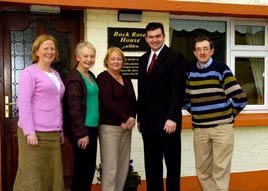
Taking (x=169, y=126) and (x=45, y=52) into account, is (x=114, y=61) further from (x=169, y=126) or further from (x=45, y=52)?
(x=169, y=126)

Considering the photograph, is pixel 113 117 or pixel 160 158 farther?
pixel 160 158

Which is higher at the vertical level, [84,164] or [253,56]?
[253,56]

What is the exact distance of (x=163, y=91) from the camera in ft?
13.5

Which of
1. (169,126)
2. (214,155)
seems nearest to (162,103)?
(169,126)

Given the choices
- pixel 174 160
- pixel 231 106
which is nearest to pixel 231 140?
pixel 231 106

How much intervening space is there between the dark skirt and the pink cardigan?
10cm

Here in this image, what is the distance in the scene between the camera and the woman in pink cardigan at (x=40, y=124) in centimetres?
362

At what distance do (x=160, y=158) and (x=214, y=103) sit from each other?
0.79 m

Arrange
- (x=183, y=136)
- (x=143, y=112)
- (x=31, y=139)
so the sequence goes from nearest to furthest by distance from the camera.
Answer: (x=31, y=139) < (x=143, y=112) < (x=183, y=136)

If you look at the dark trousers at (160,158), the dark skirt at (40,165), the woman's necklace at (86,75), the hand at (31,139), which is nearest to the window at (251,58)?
the dark trousers at (160,158)

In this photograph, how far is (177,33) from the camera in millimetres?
5961

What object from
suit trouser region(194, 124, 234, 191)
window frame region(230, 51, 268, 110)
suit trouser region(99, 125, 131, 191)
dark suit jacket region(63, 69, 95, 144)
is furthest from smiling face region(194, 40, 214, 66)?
window frame region(230, 51, 268, 110)

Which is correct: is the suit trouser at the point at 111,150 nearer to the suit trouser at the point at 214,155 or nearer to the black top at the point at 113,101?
the black top at the point at 113,101

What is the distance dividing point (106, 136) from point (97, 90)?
467 millimetres
